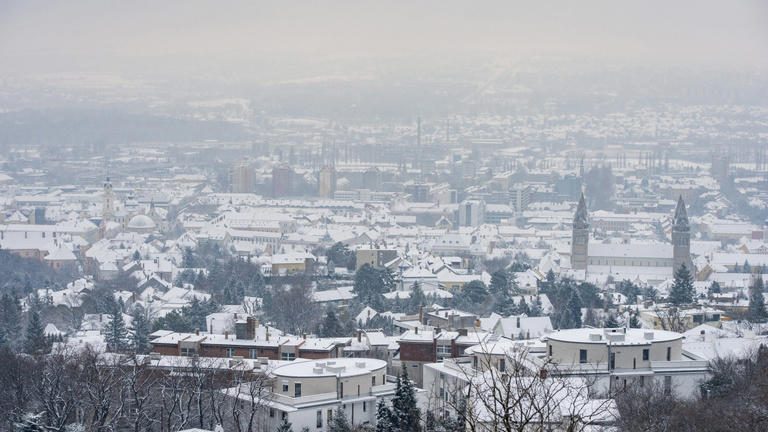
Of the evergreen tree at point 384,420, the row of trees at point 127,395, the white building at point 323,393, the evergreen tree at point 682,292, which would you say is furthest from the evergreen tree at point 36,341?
the evergreen tree at point 682,292

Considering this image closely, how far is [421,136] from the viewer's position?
414 ft

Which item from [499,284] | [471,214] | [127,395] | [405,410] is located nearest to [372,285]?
[499,284]

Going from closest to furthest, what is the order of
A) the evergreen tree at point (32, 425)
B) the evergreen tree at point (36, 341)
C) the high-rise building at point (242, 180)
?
the evergreen tree at point (32, 425) < the evergreen tree at point (36, 341) < the high-rise building at point (242, 180)

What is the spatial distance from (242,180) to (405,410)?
78.5 meters

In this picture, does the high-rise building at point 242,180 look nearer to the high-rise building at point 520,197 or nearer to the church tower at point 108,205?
the high-rise building at point 520,197

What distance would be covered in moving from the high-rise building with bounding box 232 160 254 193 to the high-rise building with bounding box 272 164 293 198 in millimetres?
1287

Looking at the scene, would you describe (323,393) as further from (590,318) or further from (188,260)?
(188,260)

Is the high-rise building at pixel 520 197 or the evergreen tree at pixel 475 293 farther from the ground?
the high-rise building at pixel 520 197

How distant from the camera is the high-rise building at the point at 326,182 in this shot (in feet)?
304

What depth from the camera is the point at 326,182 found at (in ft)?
307

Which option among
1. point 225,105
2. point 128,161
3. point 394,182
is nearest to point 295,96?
point 225,105

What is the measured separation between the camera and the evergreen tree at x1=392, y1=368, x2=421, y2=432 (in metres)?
15.9

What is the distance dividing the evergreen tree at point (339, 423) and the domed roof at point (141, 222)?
5124 centimetres

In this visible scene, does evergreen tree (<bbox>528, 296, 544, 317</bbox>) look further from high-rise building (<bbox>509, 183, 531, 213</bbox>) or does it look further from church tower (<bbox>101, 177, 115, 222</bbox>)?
high-rise building (<bbox>509, 183, 531, 213</bbox>)
